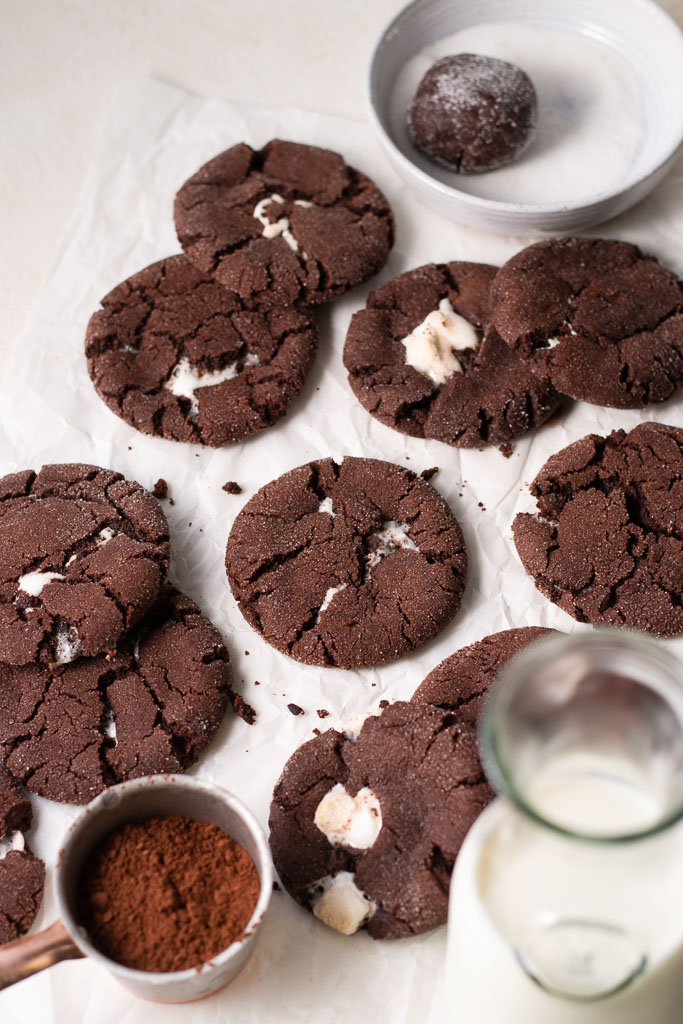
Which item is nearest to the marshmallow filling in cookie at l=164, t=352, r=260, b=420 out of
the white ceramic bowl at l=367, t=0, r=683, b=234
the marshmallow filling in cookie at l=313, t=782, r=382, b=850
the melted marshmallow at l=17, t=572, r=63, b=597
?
the melted marshmallow at l=17, t=572, r=63, b=597

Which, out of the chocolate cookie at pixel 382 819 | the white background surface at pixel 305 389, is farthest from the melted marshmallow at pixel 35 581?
the chocolate cookie at pixel 382 819

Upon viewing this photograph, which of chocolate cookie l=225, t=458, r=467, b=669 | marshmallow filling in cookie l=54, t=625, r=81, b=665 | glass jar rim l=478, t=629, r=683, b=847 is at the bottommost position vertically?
marshmallow filling in cookie l=54, t=625, r=81, b=665

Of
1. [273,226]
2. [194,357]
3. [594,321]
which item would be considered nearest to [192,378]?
[194,357]

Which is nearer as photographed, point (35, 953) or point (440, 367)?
point (35, 953)

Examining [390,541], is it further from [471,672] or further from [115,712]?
[115,712]

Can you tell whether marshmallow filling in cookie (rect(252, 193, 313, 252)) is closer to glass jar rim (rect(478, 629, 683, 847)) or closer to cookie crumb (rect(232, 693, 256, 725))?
cookie crumb (rect(232, 693, 256, 725))

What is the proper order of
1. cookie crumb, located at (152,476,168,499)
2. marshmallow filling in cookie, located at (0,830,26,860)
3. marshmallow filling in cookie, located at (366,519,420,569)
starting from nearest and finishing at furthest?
1. marshmallow filling in cookie, located at (0,830,26,860)
2. marshmallow filling in cookie, located at (366,519,420,569)
3. cookie crumb, located at (152,476,168,499)

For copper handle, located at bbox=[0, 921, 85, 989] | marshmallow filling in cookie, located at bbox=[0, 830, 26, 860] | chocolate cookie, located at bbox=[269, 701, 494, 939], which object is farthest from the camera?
marshmallow filling in cookie, located at bbox=[0, 830, 26, 860]
